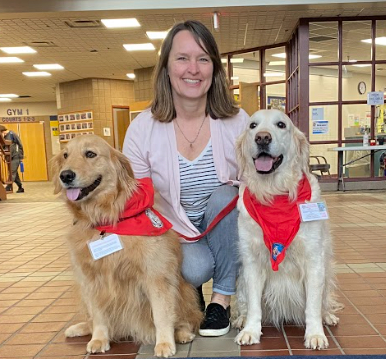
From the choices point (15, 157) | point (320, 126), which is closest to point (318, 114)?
point (320, 126)

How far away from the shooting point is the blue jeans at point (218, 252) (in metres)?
2.15

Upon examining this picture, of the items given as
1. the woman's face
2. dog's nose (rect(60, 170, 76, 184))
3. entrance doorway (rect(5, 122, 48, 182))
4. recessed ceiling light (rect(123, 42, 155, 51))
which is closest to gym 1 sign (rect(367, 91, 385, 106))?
recessed ceiling light (rect(123, 42, 155, 51))

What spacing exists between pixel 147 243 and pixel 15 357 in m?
0.90

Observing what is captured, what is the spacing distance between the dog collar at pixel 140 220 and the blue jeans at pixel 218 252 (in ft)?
0.97

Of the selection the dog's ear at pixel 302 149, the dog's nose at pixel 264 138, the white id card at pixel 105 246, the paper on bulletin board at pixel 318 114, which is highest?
the paper on bulletin board at pixel 318 114

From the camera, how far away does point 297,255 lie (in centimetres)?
194

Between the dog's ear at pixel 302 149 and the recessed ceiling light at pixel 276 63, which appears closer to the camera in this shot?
the dog's ear at pixel 302 149

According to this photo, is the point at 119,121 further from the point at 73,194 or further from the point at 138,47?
the point at 73,194

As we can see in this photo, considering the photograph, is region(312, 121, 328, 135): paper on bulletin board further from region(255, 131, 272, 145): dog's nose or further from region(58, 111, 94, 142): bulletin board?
region(58, 111, 94, 142): bulletin board

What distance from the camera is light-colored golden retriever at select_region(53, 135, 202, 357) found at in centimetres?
184

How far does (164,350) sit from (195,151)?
1.08m

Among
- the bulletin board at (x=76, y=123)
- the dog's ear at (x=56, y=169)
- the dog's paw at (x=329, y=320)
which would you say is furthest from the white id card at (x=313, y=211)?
the bulletin board at (x=76, y=123)

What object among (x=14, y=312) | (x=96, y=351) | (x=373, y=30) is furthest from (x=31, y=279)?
(x=373, y=30)

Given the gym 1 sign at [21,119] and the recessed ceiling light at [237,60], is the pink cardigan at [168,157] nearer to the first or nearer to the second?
the recessed ceiling light at [237,60]
